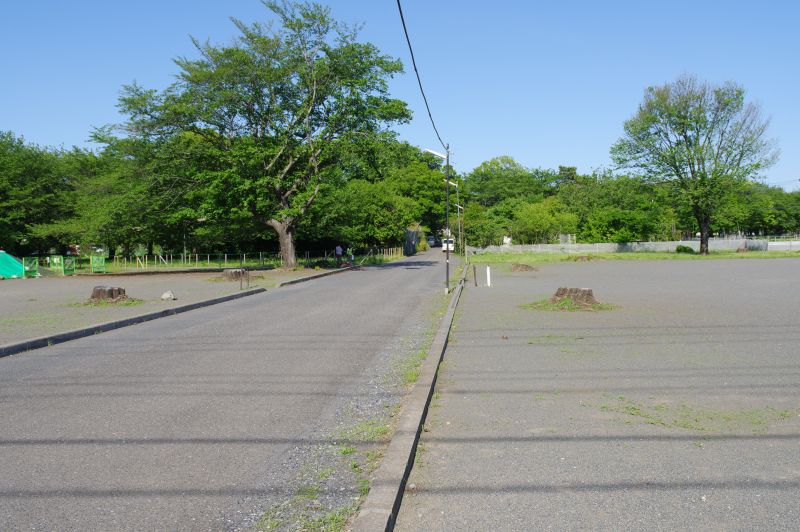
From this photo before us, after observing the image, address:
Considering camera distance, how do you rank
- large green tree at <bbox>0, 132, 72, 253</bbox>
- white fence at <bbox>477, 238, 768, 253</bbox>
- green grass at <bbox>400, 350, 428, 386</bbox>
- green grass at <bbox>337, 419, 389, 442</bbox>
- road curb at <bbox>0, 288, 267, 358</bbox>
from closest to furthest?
green grass at <bbox>337, 419, 389, 442</bbox>
green grass at <bbox>400, 350, 428, 386</bbox>
road curb at <bbox>0, 288, 267, 358</bbox>
large green tree at <bbox>0, 132, 72, 253</bbox>
white fence at <bbox>477, 238, 768, 253</bbox>

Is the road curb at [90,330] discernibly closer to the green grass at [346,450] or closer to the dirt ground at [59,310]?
the dirt ground at [59,310]

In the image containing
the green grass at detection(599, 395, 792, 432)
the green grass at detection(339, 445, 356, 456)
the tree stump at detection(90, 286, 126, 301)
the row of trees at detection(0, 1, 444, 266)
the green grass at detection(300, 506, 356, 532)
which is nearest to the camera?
the green grass at detection(300, 506, 356, 532)

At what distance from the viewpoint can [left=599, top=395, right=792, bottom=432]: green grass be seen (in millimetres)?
5492

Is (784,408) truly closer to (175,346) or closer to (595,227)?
(175,346)

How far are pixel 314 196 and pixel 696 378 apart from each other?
98.7 feet

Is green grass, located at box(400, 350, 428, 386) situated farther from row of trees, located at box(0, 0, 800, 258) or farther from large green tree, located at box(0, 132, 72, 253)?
large green tree, located at box(0, 132, 72, 253)

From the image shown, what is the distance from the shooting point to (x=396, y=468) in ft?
13.9

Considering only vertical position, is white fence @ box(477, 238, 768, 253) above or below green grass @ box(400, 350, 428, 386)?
above

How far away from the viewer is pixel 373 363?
8742mm

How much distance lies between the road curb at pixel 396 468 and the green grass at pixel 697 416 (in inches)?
71.5

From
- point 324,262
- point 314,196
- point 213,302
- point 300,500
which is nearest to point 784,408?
point 300,500

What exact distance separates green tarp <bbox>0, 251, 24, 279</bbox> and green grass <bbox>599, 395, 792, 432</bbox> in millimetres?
36215

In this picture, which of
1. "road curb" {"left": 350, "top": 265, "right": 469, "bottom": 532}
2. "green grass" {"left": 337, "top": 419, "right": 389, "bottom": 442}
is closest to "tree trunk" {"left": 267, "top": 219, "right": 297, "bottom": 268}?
"road curb" {"left": 350, "top": 265, "right": 469, "bottom": 532}

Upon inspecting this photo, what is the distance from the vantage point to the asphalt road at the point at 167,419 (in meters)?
3.84
